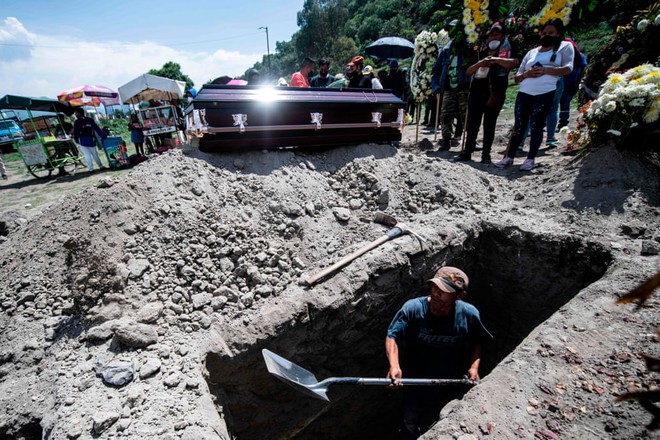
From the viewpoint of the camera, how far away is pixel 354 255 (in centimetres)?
329

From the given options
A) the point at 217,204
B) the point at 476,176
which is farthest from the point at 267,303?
the point at 476,176

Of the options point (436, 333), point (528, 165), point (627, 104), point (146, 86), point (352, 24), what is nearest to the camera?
point (436, 333)

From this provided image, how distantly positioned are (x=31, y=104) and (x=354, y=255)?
396 inches

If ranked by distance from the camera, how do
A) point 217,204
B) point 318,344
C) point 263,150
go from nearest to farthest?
point 318,344 → point 217,204 → point 263,150

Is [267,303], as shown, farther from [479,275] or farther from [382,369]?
[479,275]

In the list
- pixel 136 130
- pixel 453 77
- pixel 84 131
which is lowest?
pixel 136 130

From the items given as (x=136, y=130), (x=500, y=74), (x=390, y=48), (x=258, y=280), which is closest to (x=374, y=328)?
(x=258, y=280)

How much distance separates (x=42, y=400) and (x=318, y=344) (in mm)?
2077

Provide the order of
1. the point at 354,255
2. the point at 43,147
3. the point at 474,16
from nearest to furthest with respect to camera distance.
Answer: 1. the point at 354,255
2. the point at 474,16
3. the point at 43,147

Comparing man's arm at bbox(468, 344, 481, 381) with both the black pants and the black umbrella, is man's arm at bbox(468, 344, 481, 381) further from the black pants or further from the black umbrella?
the black umbrella

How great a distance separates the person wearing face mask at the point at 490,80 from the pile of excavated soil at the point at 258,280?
1041 mm

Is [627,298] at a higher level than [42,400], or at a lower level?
higher

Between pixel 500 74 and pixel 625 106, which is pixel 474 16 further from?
pixel 625 106

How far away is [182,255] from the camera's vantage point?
2982 mm
